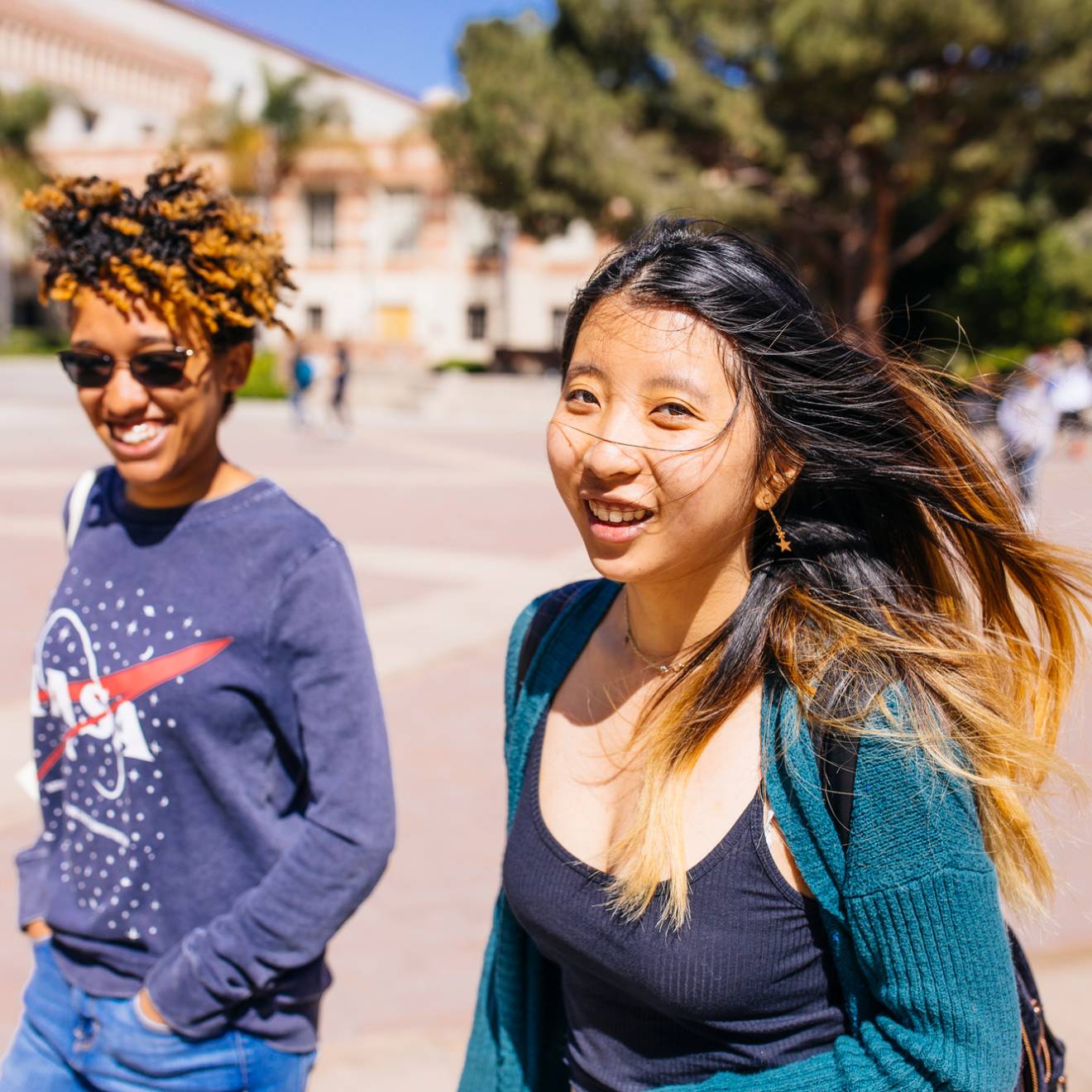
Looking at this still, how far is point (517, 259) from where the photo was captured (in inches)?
1578

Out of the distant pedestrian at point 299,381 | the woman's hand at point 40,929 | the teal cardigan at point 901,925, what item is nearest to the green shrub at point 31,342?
the distant pedestrian at point 299,381

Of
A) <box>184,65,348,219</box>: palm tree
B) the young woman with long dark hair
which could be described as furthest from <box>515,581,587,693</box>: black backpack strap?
<box>184,65,348,219</box>: palm tree

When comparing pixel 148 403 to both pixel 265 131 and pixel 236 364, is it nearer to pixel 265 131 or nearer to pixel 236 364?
pixel 236 364

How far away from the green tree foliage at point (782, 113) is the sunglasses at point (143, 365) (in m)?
21.6

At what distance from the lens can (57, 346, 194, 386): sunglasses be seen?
6.24ft

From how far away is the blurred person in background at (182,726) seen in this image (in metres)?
1.75

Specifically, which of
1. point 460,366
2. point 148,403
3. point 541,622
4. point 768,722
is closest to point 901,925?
point 768,722

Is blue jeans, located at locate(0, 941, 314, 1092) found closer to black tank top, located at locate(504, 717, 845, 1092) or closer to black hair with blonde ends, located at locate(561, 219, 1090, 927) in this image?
black tank top, located at locate(504, 717, 845, 1092)

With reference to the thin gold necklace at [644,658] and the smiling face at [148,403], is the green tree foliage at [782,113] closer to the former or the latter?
the smiling face at [148,403]

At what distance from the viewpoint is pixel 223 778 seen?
1770mm

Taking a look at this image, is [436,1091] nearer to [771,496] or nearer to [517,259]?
[771,496]

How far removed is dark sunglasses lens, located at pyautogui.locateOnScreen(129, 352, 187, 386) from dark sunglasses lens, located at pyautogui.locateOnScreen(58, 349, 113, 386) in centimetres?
5

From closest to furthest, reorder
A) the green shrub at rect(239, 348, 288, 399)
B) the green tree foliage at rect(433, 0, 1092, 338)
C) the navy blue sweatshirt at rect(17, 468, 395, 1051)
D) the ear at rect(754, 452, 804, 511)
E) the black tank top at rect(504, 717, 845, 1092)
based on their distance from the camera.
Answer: the black tank top at rect(504, 717, 845, 1092)
the ear at rect(754, 452, 804, 511)
the navy blue sweatshirt at rect(17, 468, 395, 1051)
the green tree foliage at rect(433, 0, 1092, 338)
the green shrub at rect(239, 348, 288, 399)

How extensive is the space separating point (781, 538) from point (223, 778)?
902mm
